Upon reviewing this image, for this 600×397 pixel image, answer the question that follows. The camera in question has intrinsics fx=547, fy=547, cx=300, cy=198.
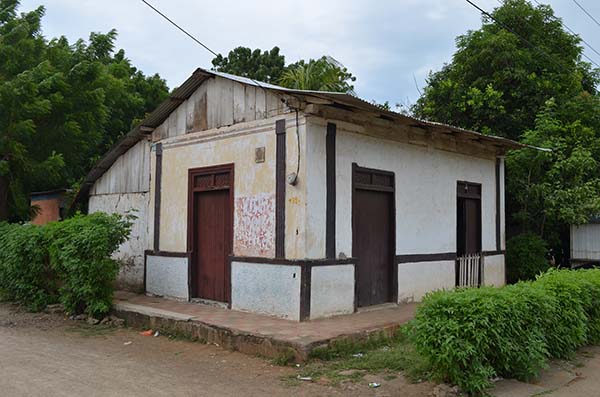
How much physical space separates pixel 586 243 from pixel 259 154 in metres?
9.59

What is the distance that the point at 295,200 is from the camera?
856cm

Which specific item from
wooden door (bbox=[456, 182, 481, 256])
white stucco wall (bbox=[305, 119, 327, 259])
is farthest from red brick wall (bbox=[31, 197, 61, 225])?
wooden door (bbox=[456, 182, 481, 256])

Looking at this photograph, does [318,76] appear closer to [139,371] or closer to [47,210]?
[47,210]

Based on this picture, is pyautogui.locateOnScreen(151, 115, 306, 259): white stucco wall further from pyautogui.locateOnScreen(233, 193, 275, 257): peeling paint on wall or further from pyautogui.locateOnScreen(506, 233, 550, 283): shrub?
pyautogui.locateOnScreen(506, 233, 550, 283): shrub

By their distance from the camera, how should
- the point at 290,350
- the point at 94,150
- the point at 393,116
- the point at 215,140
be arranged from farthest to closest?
the point at 94,150, the point at 215,140, the point at 393,116, the point at 290,350

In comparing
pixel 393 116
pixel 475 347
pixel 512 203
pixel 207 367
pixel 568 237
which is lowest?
pixel 207 367

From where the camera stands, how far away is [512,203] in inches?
590

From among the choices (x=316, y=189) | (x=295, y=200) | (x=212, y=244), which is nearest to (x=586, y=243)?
(x=316, y=189)

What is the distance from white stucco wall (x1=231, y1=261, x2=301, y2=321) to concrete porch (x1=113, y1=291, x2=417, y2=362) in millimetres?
161

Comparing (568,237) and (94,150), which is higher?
(94,150)

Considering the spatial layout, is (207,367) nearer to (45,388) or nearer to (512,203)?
(45,388)

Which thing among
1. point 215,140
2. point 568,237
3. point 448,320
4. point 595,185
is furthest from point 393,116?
point 568,237

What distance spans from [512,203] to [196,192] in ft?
29.7

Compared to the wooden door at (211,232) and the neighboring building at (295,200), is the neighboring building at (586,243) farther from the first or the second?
the wooden door at (211,232)
